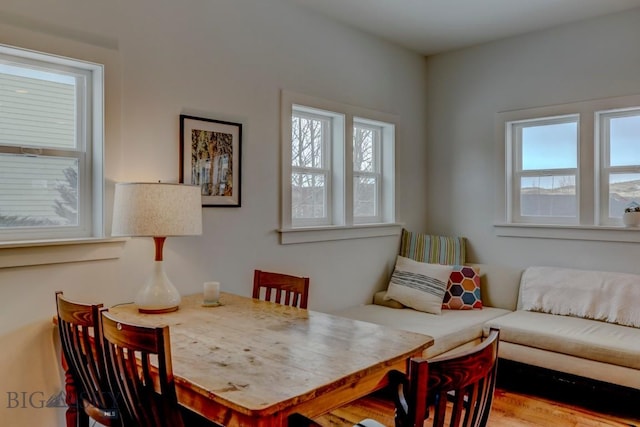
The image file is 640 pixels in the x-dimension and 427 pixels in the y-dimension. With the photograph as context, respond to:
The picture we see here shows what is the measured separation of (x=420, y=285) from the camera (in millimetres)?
3717

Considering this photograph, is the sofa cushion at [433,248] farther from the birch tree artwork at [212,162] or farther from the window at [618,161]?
the birch tree artwork at [212,162]

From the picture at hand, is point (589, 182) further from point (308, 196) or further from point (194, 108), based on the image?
point (194, 108)

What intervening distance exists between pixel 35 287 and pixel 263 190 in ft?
4.65

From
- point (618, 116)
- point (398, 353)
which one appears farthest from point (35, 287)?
point (618, 116)

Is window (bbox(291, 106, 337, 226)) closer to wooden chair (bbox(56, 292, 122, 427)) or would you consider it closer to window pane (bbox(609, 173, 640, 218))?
wooden chair (bbox(56, 292, 122, 427))

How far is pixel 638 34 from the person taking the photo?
3381 mm

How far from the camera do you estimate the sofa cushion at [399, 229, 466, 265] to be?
4.11 meters

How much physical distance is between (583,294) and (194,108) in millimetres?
2964

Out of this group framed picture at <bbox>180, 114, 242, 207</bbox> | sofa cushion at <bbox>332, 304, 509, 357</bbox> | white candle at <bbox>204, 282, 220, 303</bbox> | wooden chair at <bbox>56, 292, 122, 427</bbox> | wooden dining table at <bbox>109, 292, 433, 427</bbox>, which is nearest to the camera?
wooden dining table at <bbox>109, 292, 433, 427</bbox>

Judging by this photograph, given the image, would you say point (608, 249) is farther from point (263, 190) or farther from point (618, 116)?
point (263, 190)

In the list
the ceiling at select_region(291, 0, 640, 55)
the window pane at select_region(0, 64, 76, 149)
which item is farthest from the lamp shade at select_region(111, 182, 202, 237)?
the ceiling at select_region(291, 0, 640, 55)

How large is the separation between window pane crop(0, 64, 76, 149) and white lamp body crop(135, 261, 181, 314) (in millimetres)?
804

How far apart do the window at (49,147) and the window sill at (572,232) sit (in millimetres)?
3207

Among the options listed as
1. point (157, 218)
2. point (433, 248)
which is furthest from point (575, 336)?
point (157, 218)
